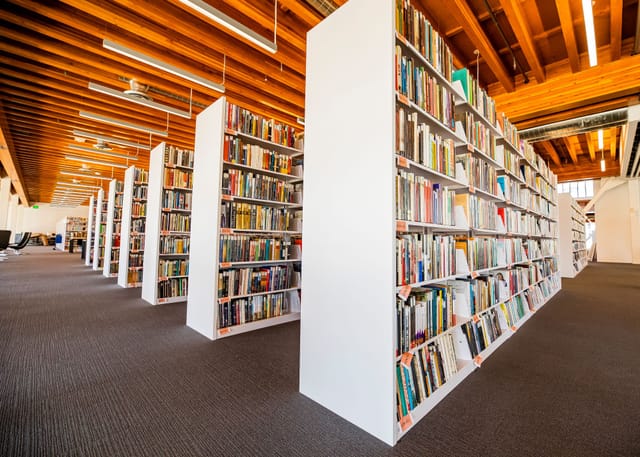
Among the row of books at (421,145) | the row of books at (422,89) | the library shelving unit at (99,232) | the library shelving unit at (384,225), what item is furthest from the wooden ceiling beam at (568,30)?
the library shelving unit at (99,232)

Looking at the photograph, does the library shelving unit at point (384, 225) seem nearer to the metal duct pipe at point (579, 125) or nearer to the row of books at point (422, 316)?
the row of books at point (422, 316)

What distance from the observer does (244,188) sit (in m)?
3.44

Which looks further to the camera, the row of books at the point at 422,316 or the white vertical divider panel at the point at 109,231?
the white vertical divider panel at the point at 109,231

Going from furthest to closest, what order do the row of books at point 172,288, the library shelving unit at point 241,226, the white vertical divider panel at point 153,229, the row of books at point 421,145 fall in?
the row of books at point 172,288 < the white vertical divider panel at point 153,229 < the library shelving unit at point 241,226 < the row of books at point 421,145

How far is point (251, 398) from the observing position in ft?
6.33

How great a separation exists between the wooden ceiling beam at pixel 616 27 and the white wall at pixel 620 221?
11542 mm

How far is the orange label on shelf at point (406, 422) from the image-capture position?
1.56 metres

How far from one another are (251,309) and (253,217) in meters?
1.13

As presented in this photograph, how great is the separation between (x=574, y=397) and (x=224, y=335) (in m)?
3.09

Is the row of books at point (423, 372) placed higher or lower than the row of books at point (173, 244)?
lower

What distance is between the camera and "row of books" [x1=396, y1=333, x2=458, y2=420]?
1612 millimetres

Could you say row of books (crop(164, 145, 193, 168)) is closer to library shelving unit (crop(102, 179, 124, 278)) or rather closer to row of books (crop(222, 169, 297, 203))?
row of books (crop(222, 169, 297, 203))

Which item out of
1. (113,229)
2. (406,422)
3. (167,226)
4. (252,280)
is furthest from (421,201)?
(113,229)

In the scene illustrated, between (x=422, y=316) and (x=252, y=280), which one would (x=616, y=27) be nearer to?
(x=422, y=316)
